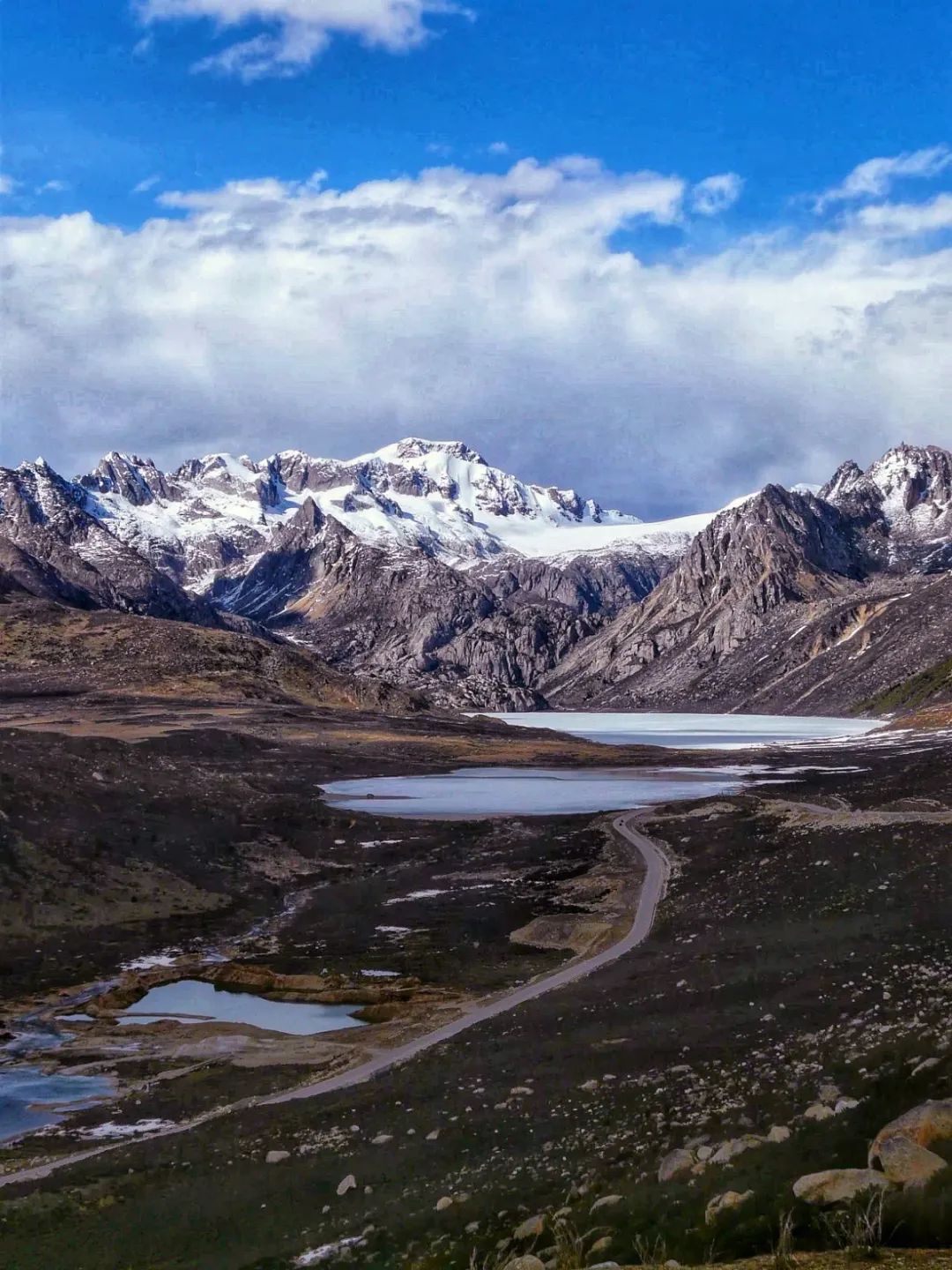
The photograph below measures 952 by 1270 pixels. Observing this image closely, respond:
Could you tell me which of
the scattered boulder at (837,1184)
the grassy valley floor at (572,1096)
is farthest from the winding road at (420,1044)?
the scattered boulder at (837,1184)

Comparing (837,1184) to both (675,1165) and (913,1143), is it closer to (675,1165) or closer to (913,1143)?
(913,1143)

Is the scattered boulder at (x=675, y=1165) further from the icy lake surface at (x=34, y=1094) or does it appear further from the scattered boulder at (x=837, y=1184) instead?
the icy lake surface at (x=34, y=1094)

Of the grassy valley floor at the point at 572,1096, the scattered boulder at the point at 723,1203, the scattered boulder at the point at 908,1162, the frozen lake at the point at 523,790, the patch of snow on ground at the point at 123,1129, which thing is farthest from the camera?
the frozen lake at the point at 523,790

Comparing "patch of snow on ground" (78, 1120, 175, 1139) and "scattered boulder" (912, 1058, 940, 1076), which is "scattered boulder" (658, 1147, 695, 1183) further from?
"patch of snow on ground" (78, 1120, 175, 1139)

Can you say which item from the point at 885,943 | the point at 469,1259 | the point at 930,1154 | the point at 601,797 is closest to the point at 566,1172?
the point at 469,1259

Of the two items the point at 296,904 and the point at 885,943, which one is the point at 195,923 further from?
the point at 885,943

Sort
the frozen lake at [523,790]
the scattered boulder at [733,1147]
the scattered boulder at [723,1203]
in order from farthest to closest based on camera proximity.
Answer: the frozen lake at [523,790] < the scattered boulder at [733,1147] < the scattered boulder at [723,1203]
